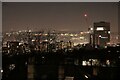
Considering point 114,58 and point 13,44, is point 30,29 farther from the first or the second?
point 114,58

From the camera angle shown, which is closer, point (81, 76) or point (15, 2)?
point (15, 2)

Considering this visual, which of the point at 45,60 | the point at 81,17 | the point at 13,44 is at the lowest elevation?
the point at 45,60

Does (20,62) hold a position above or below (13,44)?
below

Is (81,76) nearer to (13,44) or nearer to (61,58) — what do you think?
(61,58)

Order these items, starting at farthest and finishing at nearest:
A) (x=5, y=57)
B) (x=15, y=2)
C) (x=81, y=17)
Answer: (x=81, y=17)
(x=5, y=57)
(x=15, y=2)

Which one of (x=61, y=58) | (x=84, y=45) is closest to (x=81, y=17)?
(x=84, y=45)

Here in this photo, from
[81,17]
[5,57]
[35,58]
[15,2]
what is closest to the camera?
[15,2]

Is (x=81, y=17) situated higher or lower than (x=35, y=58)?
higher

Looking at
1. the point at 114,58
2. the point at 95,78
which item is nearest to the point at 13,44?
the point at 95,78

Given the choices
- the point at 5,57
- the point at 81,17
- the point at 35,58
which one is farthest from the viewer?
the point at 81,17
